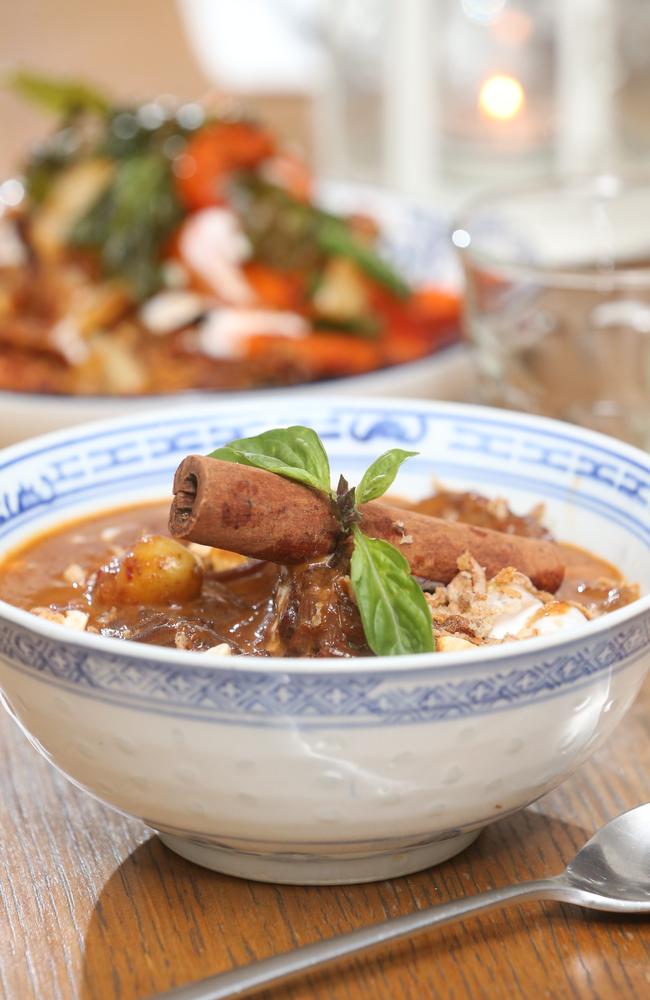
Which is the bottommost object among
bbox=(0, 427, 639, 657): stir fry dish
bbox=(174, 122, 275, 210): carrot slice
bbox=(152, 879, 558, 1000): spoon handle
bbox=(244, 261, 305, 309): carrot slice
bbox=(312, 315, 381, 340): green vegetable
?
bbox=(312, 315, 381, 340): green vegetable

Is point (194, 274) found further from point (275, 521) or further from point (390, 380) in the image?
point (275, 521)

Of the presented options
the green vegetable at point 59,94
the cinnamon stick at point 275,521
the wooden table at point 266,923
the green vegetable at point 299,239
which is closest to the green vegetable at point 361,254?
the green vegetable at point 299,239

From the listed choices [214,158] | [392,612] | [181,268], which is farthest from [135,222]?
[392,612]

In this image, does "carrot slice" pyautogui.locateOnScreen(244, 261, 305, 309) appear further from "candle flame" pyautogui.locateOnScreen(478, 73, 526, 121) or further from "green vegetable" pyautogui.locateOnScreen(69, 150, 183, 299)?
→ "candle flame" pyautogui.locateOnScreen(478, 73, 526, 121)

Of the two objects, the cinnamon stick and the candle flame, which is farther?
the candle flame

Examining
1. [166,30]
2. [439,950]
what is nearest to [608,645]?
[439,950]

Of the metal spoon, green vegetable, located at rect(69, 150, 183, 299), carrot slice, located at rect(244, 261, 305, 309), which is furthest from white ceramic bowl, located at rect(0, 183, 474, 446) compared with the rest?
the metal spoon

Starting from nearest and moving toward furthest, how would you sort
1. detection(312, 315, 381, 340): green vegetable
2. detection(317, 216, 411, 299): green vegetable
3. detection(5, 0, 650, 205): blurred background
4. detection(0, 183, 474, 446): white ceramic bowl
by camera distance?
Answer: 1. detection(0, 183, 474, 446): white ceramic bowl
2. detection(312, 315, 381, 340): green vegetable
3. detection(317, 216, 411, 299): green vegetable
4. detection(5, 0, 650, 205): blurred background
